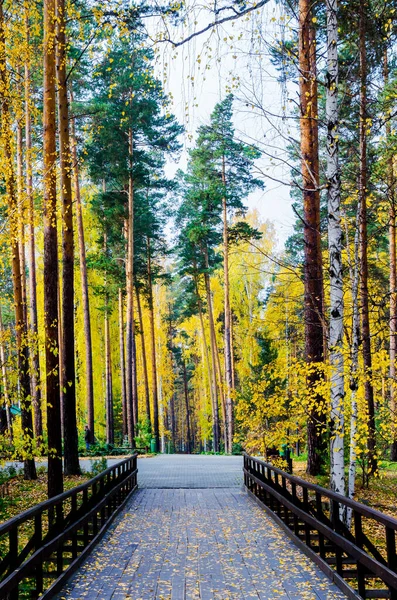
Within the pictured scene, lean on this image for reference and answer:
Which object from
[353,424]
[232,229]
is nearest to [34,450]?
[353,424]

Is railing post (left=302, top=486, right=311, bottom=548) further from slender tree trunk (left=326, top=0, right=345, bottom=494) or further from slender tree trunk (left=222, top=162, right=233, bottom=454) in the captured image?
slender tree trunk (left=222, top=162, right=233, bottom=454)

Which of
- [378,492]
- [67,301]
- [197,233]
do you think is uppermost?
[197,233]

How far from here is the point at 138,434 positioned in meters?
30.6

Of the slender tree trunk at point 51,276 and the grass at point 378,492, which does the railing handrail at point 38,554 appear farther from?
the grass at point 378,492

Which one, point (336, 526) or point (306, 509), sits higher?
point (336, 526)

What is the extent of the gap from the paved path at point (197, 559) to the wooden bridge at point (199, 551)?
12 millimetres

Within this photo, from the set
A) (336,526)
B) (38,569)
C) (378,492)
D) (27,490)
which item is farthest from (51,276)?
(378,492)

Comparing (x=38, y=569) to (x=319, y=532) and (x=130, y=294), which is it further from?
(x=130, y=294)

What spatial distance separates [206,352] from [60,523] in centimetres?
3244

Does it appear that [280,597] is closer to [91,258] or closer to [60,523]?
[60,523]

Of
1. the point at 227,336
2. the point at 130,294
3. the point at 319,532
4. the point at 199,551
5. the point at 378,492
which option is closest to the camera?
the point at 319,532

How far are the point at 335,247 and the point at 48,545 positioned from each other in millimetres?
4606

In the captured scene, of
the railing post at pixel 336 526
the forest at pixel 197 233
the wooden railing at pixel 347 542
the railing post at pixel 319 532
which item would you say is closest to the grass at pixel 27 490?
the forest at pixel 197 233

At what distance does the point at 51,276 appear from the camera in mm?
10102
